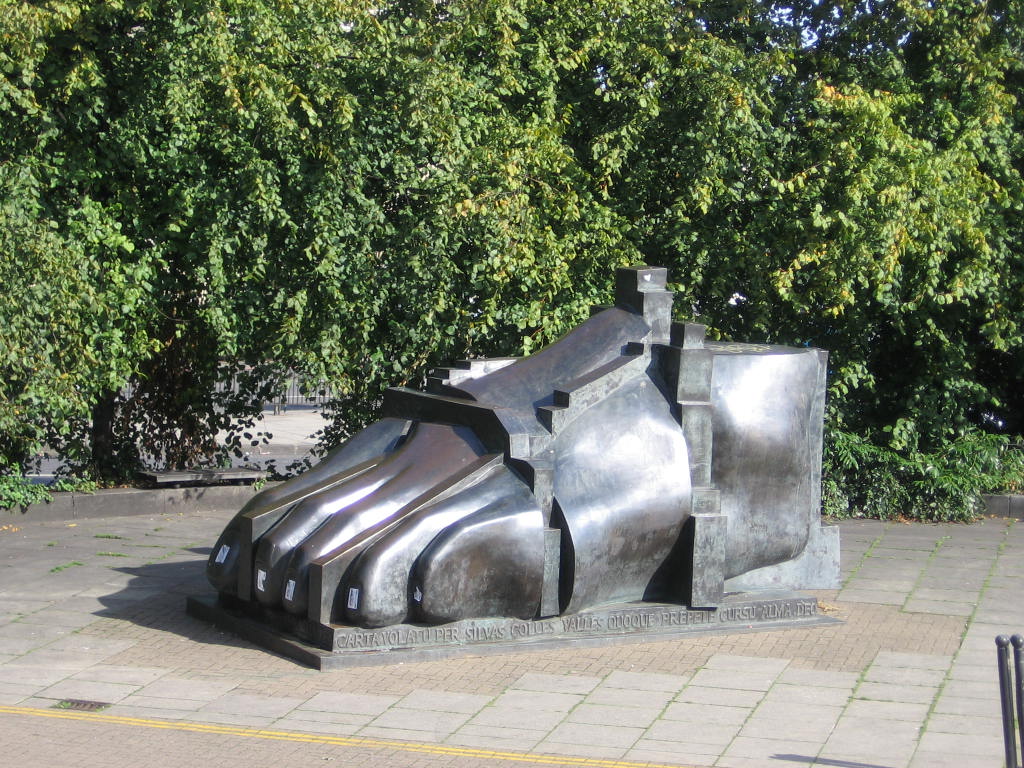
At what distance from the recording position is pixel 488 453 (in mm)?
8531

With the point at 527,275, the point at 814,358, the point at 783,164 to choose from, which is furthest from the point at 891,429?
the point at 814,358

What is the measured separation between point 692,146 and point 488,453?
6033 millimetres

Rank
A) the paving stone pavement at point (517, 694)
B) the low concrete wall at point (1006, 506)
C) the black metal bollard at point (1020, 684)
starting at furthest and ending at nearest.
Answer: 1. the low concrete wall at point (1006, 506)
2. the paving stone pavement at point (517, 694)
3. the black metal bollard at point (1020, 684)

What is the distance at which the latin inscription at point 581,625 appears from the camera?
26.1 feet

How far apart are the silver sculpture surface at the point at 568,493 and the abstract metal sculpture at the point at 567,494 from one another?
0.04 feet

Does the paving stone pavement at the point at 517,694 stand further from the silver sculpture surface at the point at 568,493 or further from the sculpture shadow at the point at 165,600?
the silver sculpture surface at the point at 568,493

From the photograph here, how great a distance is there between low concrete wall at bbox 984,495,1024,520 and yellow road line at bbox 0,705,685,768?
8973mm

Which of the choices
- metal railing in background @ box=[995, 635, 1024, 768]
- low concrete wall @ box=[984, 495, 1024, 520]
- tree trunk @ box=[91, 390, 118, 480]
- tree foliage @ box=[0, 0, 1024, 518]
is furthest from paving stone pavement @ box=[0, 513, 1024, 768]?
tree trunk @ box=[91, 390, 118, 480]

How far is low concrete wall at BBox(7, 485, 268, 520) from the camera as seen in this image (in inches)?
513

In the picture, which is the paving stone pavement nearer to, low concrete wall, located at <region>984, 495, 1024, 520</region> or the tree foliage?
the tree foliage

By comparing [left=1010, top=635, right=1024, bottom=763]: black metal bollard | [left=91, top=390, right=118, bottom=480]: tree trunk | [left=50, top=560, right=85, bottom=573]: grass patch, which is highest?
[left=91, top=390, right=118, bottom=480]: tree trunk

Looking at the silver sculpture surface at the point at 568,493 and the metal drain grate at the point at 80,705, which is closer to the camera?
the metal drain grate at the point at 80,705

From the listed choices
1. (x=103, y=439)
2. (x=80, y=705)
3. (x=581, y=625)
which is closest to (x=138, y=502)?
(x=103, y=439)

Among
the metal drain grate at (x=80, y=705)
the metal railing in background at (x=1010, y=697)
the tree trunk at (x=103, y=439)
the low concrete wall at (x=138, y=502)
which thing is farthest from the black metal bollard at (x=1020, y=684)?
the tree trunk at (x=103, y=439)
